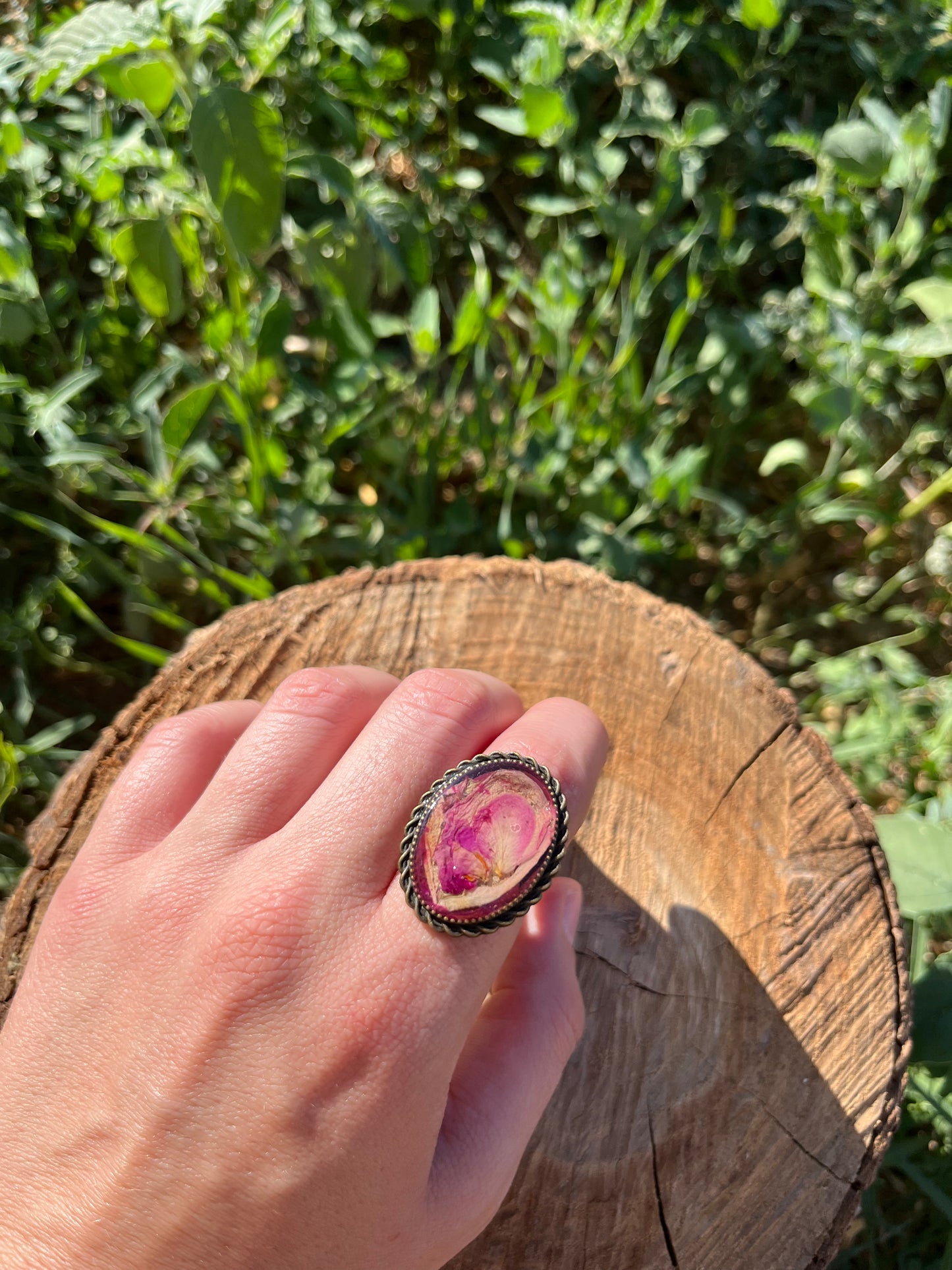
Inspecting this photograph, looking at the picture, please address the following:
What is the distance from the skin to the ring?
27mm

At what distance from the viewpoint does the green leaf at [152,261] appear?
1.22 m

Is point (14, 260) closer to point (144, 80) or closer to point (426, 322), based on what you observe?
point (144, 80)

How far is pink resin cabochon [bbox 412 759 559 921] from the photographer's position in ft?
2.54

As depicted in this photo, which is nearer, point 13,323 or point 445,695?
point 445,695

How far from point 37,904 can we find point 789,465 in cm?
181

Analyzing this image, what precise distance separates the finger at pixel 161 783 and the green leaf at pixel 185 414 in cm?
53

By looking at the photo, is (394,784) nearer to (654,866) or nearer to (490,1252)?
(654,866)

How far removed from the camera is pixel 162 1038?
30.5 inches

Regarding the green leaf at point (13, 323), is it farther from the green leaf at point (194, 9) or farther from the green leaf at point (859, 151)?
the green leaf at point (859, 151)

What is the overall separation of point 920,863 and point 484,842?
0.72 meters

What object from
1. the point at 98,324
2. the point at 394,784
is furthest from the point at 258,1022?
the point at 98,324

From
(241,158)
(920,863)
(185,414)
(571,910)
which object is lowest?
(920,863)

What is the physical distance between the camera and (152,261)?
4.12 ft

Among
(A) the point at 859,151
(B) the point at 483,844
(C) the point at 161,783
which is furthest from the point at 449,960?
(A) the point at 859,151
